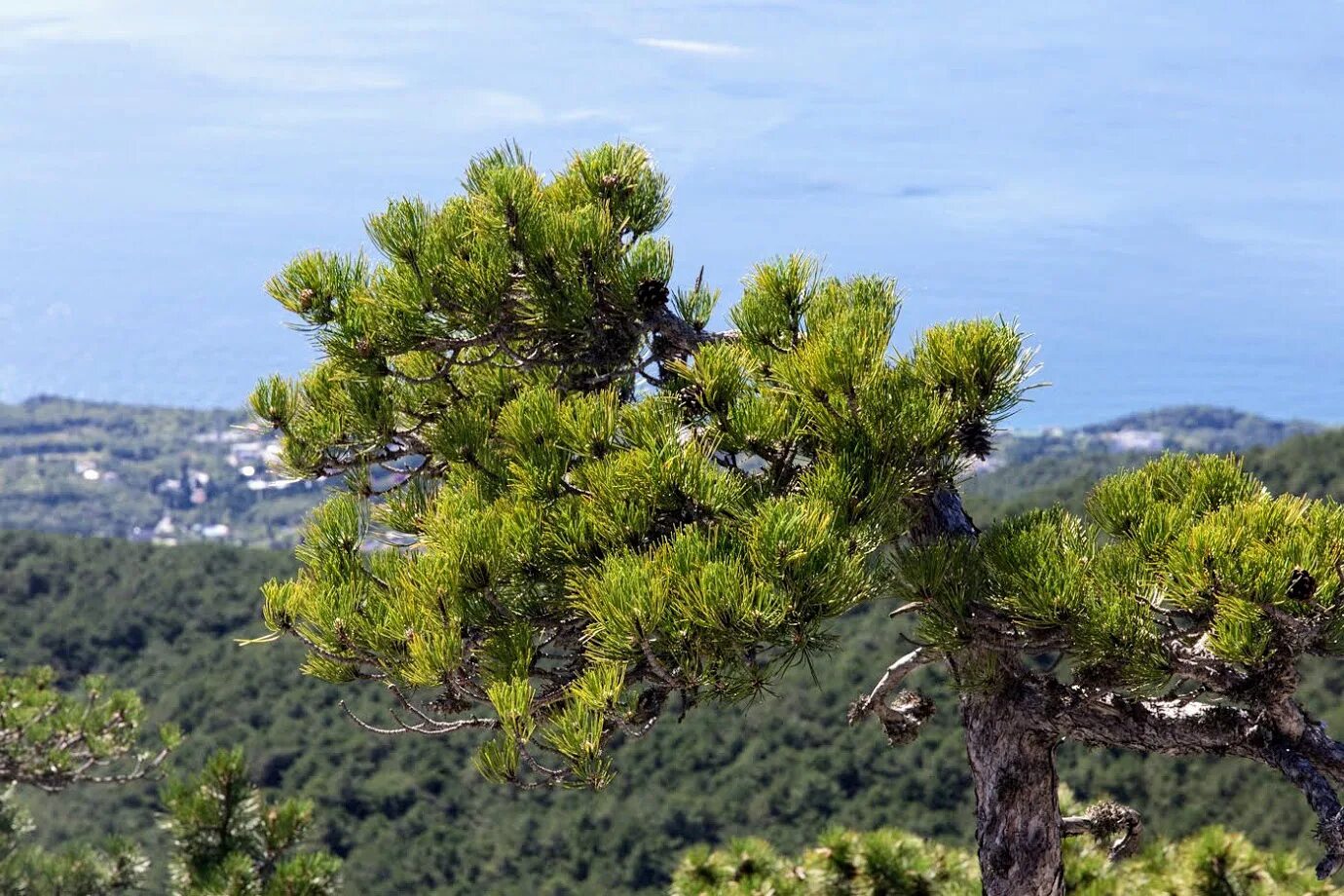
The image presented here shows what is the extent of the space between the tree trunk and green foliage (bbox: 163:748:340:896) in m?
3.11

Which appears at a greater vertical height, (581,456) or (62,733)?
(581,456)

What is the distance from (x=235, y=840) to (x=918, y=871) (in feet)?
9.41

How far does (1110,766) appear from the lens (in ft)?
66.8

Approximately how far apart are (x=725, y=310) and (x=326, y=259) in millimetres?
958

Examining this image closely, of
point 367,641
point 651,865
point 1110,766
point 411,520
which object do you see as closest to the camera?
point 367,641

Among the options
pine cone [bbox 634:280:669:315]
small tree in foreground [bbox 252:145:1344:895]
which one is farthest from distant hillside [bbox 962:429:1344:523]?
pine cone [bbox 634:280:669:315]

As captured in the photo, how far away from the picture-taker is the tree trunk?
2.95 meters

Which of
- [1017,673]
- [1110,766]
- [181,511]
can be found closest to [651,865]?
[1110,766]

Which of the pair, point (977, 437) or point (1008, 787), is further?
point (1008, 787)

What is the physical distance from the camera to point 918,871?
4.41 meters

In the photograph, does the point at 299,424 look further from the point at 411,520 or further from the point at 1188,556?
the point at 1188,556

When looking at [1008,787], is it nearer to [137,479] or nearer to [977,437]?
[977,437]

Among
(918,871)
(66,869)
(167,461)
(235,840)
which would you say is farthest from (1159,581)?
(167,461)

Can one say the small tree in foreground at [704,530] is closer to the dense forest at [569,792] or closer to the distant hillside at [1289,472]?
the dense forest at [569,792]
